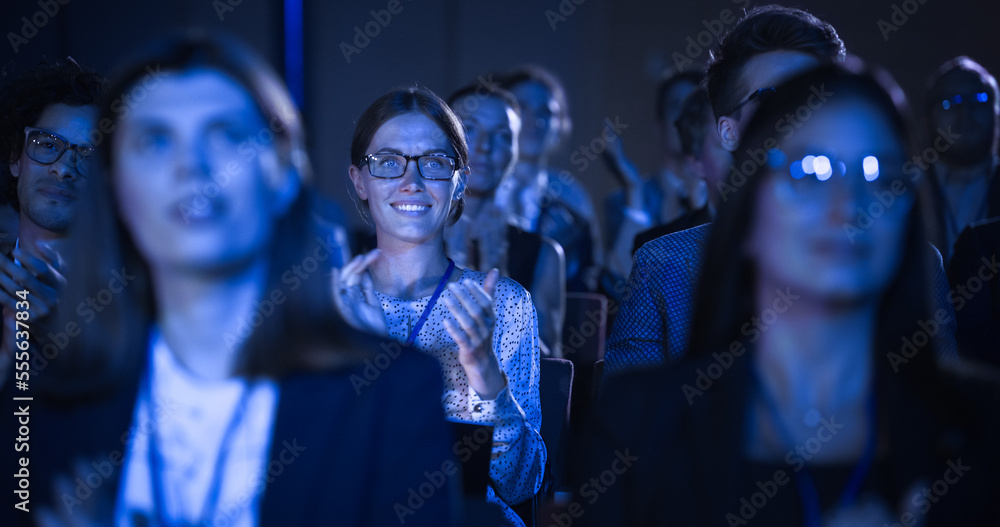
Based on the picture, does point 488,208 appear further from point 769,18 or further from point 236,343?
point 236,343

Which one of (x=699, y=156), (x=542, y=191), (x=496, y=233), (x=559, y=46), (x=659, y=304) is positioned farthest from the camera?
(x=559, y=46)

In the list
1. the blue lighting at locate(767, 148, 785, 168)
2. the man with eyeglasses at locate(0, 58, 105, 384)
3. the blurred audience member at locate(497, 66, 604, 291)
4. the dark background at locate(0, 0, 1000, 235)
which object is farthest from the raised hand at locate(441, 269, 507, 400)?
the dark background at locate(0, 0, 1000, 235)

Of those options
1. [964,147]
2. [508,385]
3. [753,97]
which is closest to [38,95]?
[508,385]

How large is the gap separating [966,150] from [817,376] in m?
2.53

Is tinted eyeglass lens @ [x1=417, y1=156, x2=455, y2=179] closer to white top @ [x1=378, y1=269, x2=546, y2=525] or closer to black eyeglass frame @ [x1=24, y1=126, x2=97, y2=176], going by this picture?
white top @ [x1=378, y1=269, x2=546, y2=525]

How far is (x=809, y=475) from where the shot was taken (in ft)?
3.60

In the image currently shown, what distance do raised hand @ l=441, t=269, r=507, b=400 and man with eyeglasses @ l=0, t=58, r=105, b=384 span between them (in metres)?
0.82

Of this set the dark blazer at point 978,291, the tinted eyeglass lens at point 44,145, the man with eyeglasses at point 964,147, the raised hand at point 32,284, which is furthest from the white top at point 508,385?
the man with eyeglasses at point 964,147

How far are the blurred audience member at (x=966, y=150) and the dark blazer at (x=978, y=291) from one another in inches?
33.4

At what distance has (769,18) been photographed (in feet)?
5.87

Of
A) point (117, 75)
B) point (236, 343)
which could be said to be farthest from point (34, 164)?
point (236, 343)

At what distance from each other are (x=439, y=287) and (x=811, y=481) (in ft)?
3.65

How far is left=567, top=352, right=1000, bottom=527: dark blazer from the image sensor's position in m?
1.08

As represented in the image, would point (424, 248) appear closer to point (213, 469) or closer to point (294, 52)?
point (213, 469)
